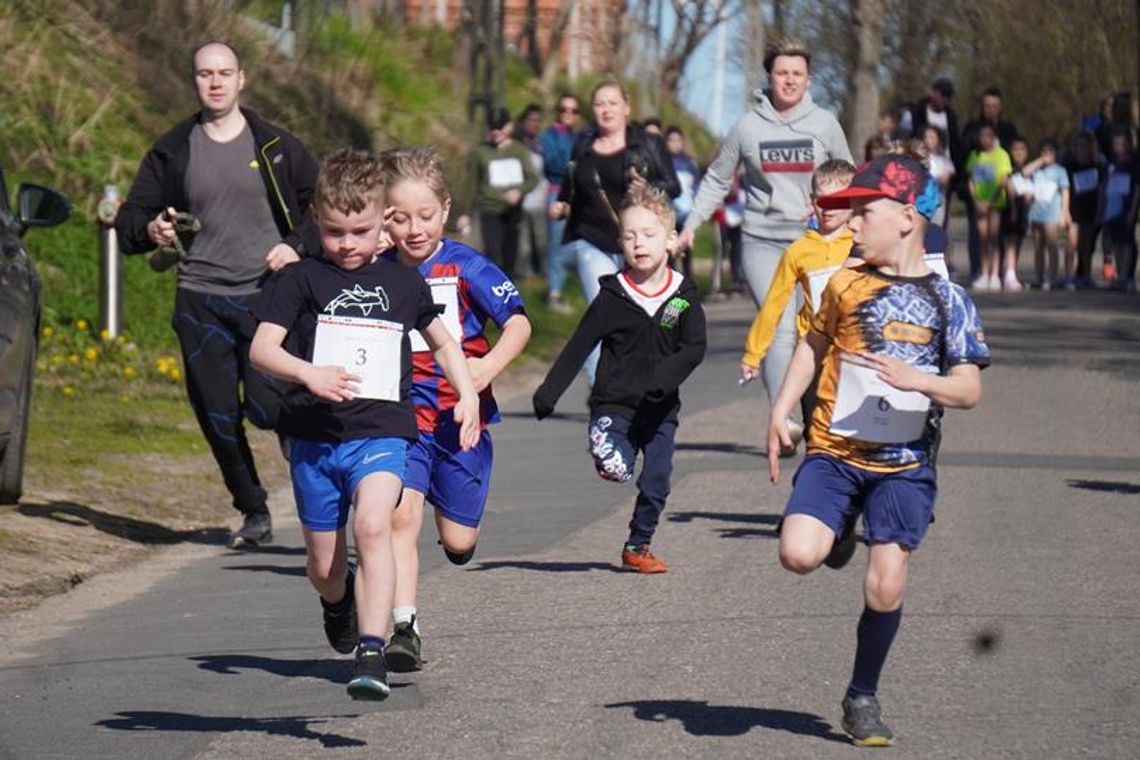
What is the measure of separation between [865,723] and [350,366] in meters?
1.72

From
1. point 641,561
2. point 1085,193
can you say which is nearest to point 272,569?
point 641,561

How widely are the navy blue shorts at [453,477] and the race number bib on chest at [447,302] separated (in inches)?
11.3

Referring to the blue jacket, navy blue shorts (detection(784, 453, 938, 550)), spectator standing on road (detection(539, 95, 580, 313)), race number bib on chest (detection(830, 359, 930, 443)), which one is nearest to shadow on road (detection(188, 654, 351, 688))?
navy blue shorts (detection(784, 453, 938, 550))

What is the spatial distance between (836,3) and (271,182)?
41489mm

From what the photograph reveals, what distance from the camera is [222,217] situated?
1032cm

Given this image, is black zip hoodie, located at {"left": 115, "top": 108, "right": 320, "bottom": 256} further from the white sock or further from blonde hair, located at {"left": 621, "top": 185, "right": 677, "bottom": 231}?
the white sock

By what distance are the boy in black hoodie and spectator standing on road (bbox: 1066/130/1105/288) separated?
58.2 feet

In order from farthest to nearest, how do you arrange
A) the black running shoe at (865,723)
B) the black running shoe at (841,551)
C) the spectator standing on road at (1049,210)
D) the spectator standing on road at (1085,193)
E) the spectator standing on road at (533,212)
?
the spectator standing on road at (533,212) → the spectator standing on road at (1049,210) → the spectator standing on road at (1085,193) → the black running shoe at (841,551) → the black running shoe at (865,723)

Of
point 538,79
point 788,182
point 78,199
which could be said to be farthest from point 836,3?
point 788,182

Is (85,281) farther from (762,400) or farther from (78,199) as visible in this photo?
(762,400)

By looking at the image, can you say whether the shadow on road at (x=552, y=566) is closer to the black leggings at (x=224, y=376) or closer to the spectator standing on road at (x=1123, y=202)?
the black leggings at (x=224, y=376)

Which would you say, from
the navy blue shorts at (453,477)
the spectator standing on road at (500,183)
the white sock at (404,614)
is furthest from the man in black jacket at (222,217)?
the spectator standing on road at (500,183)

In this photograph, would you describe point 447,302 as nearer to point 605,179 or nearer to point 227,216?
point 227,216

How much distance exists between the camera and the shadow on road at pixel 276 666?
7.68m
